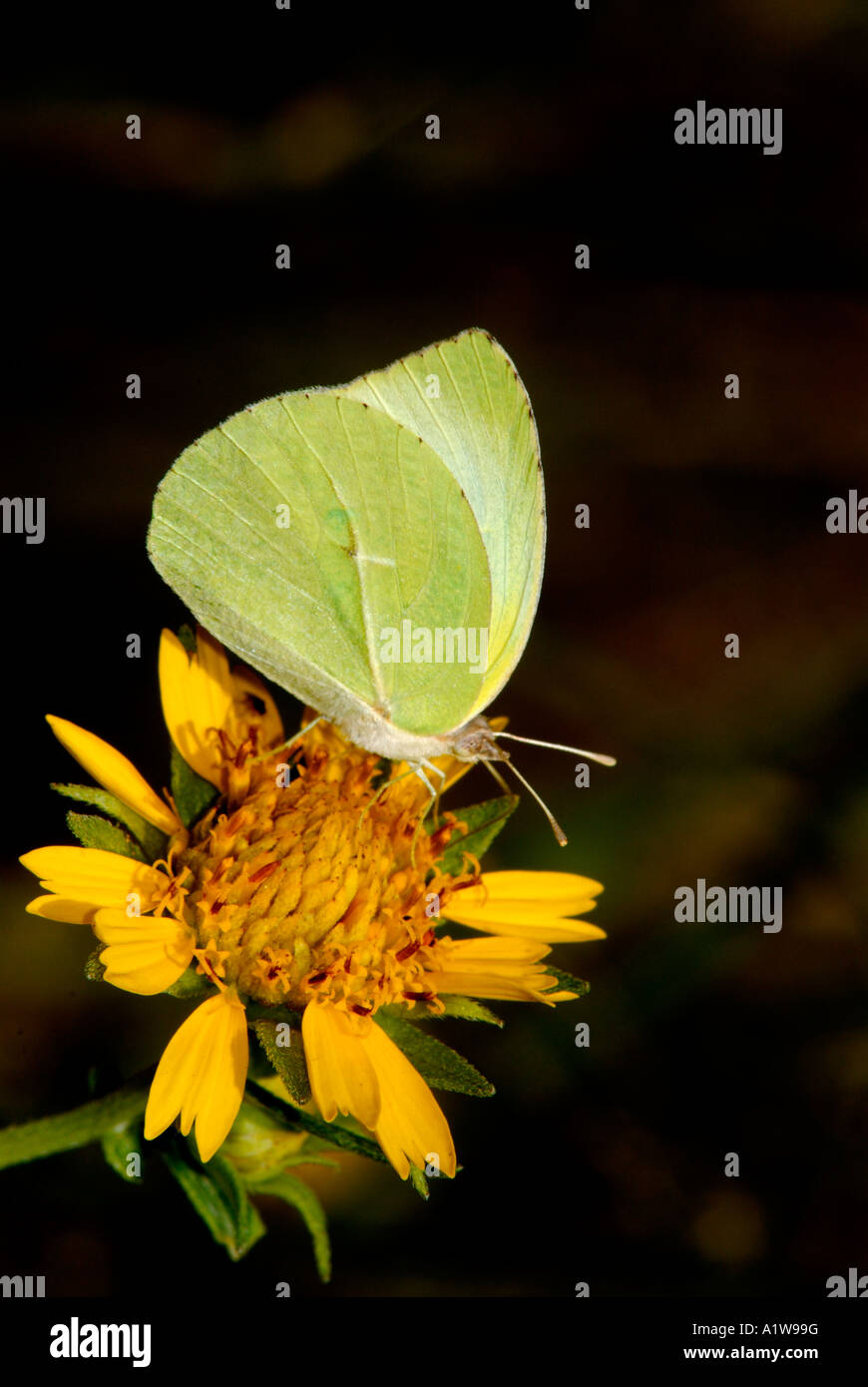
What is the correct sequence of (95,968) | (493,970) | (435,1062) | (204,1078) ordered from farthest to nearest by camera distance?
(493,970) → (435,1062) → (204,1078) → (95,968)

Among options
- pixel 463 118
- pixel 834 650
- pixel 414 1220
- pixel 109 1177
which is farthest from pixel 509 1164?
pixel 463 118

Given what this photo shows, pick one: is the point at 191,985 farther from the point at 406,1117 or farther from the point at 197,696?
the point at 197,696

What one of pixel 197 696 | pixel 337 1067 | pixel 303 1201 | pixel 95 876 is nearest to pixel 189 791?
pixel 197 696

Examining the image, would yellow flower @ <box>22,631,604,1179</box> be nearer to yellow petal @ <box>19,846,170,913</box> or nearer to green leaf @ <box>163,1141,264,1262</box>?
yellow petal @ <box>19,846,170,913</box>

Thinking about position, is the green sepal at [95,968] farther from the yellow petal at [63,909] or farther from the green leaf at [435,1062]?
the green leaf at [435,1062]

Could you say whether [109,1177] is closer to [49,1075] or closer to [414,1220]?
[49,1075]

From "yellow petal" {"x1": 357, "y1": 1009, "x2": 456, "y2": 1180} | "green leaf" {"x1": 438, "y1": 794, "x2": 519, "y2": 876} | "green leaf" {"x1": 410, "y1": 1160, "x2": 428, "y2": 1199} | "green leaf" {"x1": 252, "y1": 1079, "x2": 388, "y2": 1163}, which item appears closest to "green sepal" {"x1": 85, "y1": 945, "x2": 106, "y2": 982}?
"green leaf" {"x1": 252, "y1": 1079, "x2": 388, "y2": 1163}
